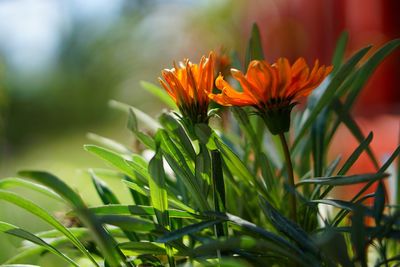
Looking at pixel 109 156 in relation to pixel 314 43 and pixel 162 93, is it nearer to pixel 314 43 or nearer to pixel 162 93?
pixel 162 93

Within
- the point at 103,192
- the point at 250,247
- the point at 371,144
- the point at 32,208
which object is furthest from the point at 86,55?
the point at 250,247

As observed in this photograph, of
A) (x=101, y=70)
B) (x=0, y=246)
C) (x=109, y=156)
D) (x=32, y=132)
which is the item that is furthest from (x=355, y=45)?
(x=101, y=70)

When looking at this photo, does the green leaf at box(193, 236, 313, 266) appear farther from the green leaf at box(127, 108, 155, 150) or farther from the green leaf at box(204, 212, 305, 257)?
the green leaf at box(127, 108, 155, 150)

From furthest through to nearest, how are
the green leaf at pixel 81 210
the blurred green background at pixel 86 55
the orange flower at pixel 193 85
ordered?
the blurred green background at pixel 86 55, the orange flower at pixel 193 85, the green leaf at pixel 81 210

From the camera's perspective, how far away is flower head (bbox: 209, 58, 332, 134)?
16.0 inches

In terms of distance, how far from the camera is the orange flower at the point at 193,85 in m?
0.44

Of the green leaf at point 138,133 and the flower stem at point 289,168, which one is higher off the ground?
the green leaf at point 138,133

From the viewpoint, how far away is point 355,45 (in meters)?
1.70

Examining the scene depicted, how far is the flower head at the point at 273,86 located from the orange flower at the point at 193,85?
0.04 ft

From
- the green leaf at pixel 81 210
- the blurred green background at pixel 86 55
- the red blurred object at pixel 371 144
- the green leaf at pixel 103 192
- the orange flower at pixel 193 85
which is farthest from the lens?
the blurred green background at pixel 86 55

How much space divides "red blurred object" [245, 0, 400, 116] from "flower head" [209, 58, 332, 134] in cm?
101

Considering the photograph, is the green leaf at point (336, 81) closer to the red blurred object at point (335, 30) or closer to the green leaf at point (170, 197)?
the green leaf at point (170, 197)

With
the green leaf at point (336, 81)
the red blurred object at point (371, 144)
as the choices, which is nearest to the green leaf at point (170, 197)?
the green leaf at point (336, 81)

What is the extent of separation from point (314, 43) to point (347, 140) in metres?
0.98
